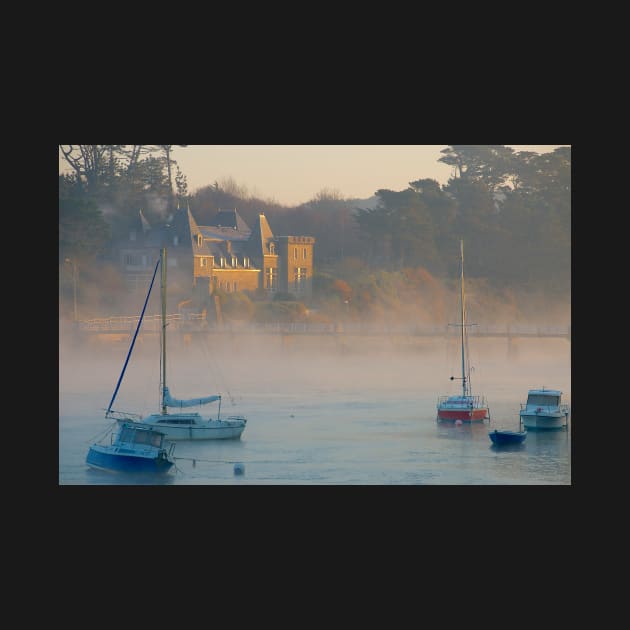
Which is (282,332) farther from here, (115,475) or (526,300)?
(115,475)

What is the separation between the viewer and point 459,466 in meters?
27.0

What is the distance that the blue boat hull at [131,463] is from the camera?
2573 cm

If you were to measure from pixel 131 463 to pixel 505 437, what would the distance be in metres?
7.08

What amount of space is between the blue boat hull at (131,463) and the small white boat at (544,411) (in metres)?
7.48

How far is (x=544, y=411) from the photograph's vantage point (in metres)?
29.7

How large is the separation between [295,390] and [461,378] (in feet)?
11.8

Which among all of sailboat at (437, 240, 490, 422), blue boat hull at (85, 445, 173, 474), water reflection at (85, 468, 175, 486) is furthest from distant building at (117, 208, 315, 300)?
water reflection at (85, 468, 175, 486)

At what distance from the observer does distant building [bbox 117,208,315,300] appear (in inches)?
1237

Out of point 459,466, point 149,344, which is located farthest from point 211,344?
point 459,466

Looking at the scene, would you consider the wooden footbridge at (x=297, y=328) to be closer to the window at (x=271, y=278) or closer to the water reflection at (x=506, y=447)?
the window at (x=271, y=278)

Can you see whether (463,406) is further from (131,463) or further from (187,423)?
(131,463)

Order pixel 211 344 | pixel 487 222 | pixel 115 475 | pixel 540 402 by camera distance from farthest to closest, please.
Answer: pixel 487 222 < pixel 211 344 < pixel 540 402 < pixel 115 475

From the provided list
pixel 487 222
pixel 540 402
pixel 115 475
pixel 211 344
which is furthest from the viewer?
pixel 487 222

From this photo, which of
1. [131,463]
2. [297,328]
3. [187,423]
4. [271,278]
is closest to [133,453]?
[131,463]
